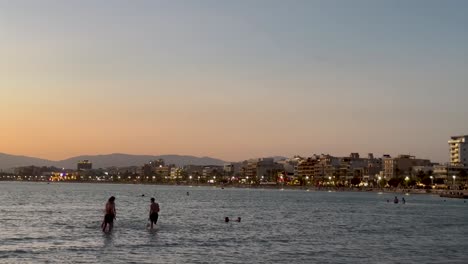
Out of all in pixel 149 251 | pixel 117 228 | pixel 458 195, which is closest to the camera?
pixel 149 251

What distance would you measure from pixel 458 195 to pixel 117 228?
15324 cm

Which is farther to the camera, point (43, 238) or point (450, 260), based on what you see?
point (43, 238)

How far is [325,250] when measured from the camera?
34.2m

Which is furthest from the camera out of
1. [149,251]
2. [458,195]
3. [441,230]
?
[458,195]

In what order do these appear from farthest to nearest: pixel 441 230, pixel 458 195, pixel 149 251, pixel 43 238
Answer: pixel 458 195, pixel 441 230, pixel 43 238, pixel 149 251

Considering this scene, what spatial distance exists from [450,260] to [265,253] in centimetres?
850

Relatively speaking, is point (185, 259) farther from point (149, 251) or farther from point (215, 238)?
point (215, 238)

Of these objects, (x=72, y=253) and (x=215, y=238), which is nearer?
(x=72, y=253)

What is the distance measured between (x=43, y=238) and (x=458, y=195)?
16152cm

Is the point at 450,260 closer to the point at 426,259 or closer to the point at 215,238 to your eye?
the point at 426,259

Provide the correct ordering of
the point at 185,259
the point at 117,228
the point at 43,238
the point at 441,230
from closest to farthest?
the point at 185,259 → the point at 43,238 → the point at 117,228 → the point at 441,230

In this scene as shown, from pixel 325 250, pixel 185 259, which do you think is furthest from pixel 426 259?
pixel 185 259

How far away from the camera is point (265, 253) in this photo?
32.4m

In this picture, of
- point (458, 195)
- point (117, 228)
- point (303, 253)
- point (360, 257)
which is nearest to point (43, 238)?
point (117, 228)
